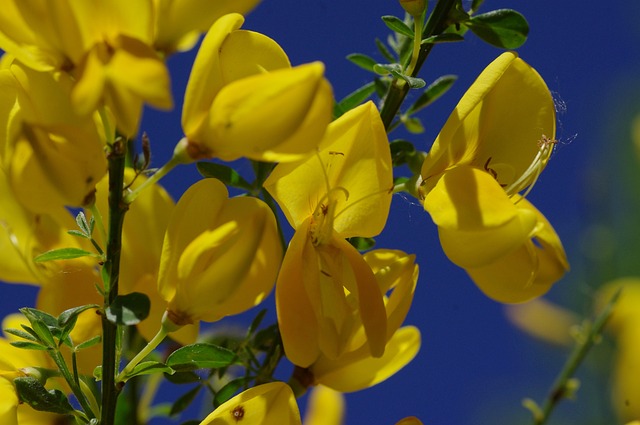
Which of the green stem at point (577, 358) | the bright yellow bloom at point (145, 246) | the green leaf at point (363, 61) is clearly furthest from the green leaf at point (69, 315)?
the green stem at point (577, 358)

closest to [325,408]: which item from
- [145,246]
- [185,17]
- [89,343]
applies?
[145,246]

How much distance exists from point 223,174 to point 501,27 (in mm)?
339

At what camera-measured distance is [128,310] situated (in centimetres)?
87

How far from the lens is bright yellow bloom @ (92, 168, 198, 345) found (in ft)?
3.48

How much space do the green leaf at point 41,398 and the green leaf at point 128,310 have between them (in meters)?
0.10

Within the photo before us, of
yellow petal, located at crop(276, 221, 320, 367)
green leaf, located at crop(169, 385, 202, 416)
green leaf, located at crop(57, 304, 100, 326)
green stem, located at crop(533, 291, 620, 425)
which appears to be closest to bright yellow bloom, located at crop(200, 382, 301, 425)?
yellow petal, located at crop(276, 221, 320, 367)

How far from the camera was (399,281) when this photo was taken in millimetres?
1052

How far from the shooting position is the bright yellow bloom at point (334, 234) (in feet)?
3.14

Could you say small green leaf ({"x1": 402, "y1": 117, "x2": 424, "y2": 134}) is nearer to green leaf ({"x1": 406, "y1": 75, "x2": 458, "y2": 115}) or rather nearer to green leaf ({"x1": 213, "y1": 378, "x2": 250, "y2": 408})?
green leaf ({"x1": 406, "y1": 75, "x2": 458, "y2": 115})

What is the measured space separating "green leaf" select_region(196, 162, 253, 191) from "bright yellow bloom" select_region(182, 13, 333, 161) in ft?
0.54

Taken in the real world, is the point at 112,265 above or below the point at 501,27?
below

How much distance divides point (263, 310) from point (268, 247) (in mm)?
170

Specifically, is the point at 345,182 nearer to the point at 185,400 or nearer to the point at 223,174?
the point at 223,174

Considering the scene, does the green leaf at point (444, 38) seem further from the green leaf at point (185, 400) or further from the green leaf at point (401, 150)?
the green leaf at point (185, 400)
